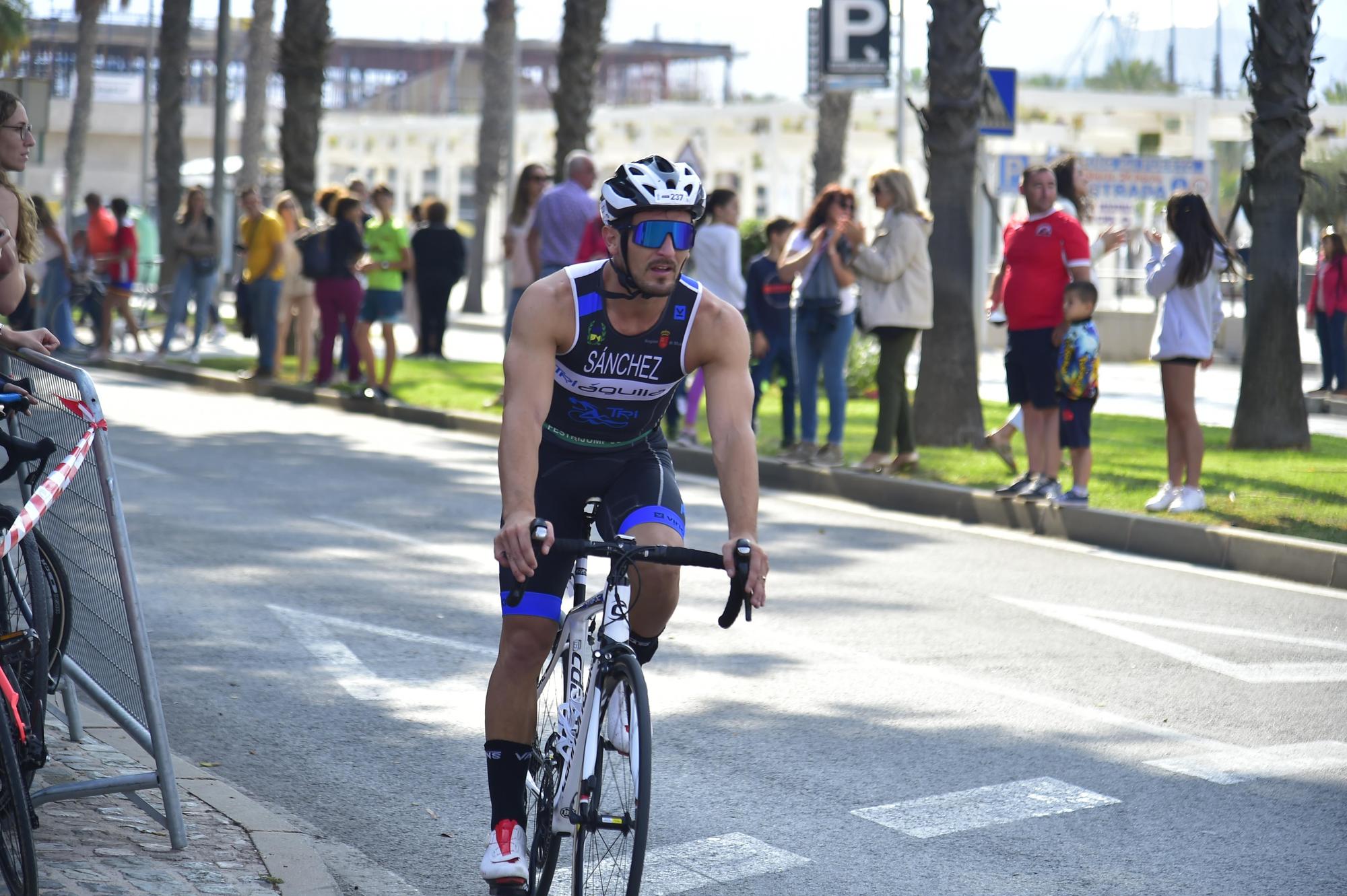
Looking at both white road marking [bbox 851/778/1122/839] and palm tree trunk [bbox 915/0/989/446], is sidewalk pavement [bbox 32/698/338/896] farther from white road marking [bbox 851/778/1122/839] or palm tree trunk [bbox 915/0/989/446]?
palm tree trunk [bbox 915/0/989/446]

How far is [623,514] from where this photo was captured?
4.30m

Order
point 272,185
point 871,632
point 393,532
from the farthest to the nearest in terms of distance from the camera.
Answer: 1. point 272,185
2. point 393,532
3. point 871,632

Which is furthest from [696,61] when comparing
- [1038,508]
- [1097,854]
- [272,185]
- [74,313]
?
[1097,854]

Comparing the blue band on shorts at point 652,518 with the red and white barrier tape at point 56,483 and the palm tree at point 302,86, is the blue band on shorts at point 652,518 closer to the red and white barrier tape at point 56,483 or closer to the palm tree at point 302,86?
the red and white barrier tape at point 56,483

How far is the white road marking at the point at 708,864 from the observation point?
4.65 metres

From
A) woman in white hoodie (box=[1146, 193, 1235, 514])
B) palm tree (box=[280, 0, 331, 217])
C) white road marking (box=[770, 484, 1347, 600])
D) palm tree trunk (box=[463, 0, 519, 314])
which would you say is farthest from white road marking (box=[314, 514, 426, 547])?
palm tree trunk (box=[463, 0, 519, 314])

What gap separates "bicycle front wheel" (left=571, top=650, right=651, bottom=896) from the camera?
371cm

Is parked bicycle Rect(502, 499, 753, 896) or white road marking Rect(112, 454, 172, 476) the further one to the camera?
white road marking Rect(112, 454, 172, 476)

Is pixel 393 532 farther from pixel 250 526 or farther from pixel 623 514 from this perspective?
pixel 623 514

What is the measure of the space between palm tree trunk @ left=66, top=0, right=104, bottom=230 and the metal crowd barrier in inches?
2028

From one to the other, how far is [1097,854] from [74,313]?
2401 centimetres

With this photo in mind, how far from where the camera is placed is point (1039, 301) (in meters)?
10.9

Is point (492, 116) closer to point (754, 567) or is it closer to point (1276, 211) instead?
point (1276, 211)

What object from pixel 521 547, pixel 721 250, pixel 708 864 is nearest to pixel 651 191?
pixel 521 547
